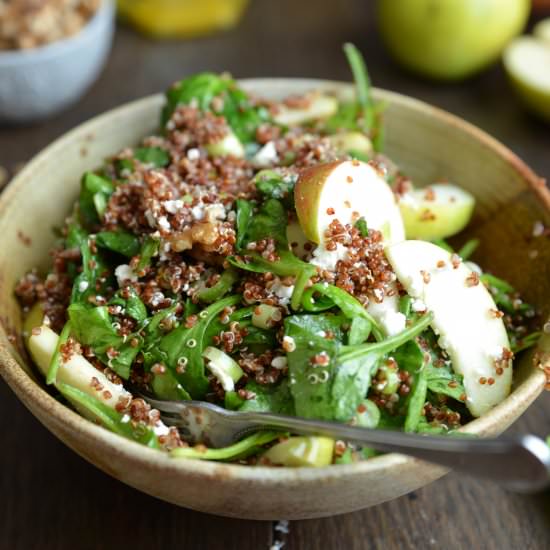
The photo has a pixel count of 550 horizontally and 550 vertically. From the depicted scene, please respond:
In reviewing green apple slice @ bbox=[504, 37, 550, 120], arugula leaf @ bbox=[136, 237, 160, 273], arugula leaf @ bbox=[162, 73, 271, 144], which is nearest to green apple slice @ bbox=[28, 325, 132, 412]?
arugula leaf @ bbox=[136, 237, 160, 273]

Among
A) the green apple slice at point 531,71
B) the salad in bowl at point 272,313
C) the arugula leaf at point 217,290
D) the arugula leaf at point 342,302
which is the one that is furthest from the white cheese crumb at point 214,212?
the green apple slice at point 531,71

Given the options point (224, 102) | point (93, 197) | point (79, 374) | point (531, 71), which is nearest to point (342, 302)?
point (79, 374)

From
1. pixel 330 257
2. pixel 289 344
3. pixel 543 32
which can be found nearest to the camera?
pixel 289 344

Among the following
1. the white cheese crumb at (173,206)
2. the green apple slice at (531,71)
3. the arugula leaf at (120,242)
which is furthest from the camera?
the green apple slice at (531,71)

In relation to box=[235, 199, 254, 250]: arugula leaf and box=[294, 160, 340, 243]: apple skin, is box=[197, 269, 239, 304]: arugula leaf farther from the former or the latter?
box=[294, 160, 340, 243]: apple skin

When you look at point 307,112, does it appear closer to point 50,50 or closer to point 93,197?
A: point 93,197

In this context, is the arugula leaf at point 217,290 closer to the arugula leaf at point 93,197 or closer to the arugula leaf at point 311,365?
the arugula leaf at point 311,365
